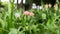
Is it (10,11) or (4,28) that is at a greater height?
(10,11)

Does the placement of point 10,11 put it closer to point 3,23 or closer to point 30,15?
point 3,23

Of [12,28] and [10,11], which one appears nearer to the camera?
[12,28]

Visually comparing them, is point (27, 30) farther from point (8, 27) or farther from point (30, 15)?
point (30, 15)

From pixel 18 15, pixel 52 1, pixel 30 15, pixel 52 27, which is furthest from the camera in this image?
pixel 52 1

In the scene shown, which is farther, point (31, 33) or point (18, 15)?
point (18, 15)

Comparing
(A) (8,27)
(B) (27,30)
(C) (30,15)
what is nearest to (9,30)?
(A) (8,27)

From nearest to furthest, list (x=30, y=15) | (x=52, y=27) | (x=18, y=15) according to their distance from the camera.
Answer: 1. (x=52, y=27)
2. (x=18, y=15)
3. (x=30, y=15)

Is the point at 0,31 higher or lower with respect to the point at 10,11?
lower

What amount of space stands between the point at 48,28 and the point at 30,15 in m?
0.69

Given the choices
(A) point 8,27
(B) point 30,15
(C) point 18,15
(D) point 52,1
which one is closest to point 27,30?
(A) point 8,27

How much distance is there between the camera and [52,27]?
1375 mm

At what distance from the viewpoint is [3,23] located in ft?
4.49

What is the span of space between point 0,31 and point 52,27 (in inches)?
15.2

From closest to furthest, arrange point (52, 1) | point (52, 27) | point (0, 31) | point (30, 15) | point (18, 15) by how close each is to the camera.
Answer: point (0, 31) → point (52, 27) → point (18, 15) → point (30, 15) → point (52, 1)
